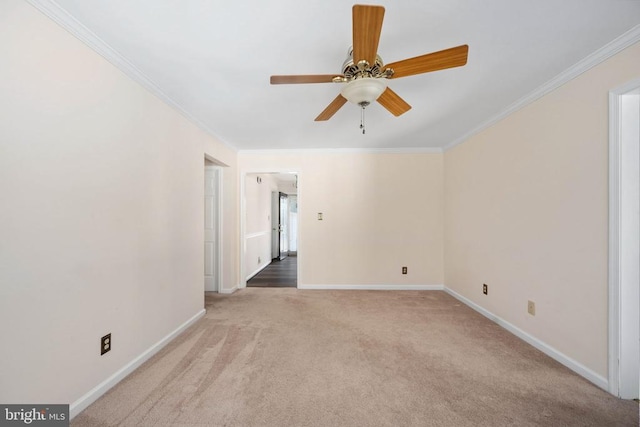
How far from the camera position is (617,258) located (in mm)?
1572

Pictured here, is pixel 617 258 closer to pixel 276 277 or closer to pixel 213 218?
pixel 213 218

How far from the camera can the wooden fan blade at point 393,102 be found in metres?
1.67

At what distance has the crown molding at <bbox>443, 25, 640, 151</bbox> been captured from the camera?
150cm

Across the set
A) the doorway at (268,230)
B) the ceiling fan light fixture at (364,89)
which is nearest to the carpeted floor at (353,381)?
the doorway at (268,230)

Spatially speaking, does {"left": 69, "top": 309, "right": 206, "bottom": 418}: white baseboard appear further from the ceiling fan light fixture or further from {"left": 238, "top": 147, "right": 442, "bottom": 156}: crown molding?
{"left": 238, "top": 147, "right": 442, "bottom": 156}: crown molding

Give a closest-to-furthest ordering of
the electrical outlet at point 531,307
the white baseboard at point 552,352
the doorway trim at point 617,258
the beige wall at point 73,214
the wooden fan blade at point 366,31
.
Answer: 1. the wooden fan blade at point 366,31
2. the beige wall at point 73,214
3. the doorway trim at point 617,258
4. the white baseboard at point 552,352
5. the electrical outlet at point 531,307

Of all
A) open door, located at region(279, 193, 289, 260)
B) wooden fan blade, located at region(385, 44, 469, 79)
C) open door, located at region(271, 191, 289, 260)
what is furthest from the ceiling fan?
open door, located at region(279, 193, 289, 260)

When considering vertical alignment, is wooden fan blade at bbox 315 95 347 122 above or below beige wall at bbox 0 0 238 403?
above

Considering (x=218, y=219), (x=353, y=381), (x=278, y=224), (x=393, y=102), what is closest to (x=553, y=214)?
(x=393, y=102)

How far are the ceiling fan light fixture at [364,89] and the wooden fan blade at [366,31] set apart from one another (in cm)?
11

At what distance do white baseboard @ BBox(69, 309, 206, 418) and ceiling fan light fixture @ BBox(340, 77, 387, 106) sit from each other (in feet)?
8.11

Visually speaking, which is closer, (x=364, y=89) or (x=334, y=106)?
(x=364, y=89)

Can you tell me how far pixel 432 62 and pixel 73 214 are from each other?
7.28ft

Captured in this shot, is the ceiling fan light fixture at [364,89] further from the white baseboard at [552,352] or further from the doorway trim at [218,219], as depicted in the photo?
the doorway trim at [218,219]
